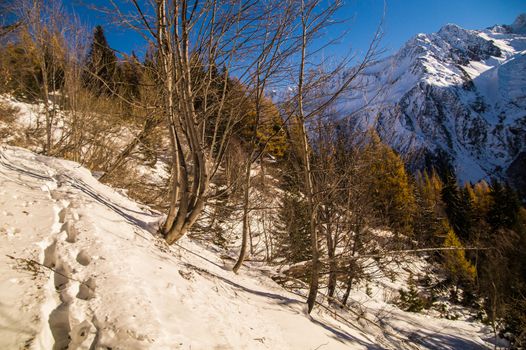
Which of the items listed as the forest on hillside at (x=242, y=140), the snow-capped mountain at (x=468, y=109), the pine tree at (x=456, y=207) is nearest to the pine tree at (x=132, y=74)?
the forest on hillside at (x=242, y=140)

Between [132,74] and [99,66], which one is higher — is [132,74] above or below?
above

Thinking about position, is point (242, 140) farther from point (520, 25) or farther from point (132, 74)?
point (520, 25)

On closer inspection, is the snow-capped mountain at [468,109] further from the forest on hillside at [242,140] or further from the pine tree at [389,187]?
the forest on hillside at [242,140]

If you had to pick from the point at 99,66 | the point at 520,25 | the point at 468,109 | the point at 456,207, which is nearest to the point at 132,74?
the point at 99,66

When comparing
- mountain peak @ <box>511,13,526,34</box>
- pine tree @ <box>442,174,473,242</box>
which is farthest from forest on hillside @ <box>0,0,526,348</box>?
mountain peak @ <box>511,13,526,34</box>

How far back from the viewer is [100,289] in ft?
5.53

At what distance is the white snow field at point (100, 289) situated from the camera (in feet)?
4.60

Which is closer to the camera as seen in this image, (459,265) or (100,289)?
(100,289)

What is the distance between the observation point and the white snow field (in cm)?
140

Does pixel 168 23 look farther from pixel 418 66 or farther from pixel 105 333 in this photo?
pixel 418 66

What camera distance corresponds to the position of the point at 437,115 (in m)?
103

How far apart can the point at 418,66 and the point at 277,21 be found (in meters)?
147

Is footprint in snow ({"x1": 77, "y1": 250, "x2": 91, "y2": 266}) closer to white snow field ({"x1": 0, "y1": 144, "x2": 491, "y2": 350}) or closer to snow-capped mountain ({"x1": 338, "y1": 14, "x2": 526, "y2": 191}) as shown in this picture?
white snow field ({"x1": 0, "y1": 144, "x2": 491, "y2": 350})

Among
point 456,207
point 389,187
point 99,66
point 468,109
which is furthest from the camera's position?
point 468,109
